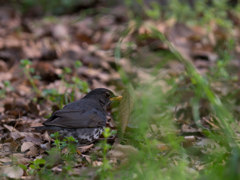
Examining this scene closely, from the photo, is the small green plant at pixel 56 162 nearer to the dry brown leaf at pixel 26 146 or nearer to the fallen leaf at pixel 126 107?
the dry brown leaf at pixel 26 146

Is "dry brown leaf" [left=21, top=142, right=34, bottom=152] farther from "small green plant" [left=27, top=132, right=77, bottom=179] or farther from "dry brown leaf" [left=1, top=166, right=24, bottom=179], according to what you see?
"dry brown leaf" [left=1, top=166, right=24, bottom=179]

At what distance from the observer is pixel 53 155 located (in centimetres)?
385

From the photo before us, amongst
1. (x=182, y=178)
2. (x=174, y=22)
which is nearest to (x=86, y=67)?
(x=174, y=22)

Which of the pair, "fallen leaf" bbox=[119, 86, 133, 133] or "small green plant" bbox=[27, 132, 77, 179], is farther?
"fallen leaf" bbox=[119, 86, 133, 133]

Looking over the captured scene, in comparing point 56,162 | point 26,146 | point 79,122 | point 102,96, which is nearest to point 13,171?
point 56,162

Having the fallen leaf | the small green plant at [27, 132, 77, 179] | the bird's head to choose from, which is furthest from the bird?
the fallen leaf

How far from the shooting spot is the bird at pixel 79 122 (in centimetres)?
453

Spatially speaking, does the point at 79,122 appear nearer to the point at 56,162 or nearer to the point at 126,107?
the point at 126,107

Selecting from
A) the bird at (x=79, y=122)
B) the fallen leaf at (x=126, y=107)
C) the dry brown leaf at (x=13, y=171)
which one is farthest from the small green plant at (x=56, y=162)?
the fallen leaf at (x=126, y=107)

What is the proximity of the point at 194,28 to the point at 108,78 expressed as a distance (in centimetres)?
280

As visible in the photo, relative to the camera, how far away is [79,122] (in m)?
4.69

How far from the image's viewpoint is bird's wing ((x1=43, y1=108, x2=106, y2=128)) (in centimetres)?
454

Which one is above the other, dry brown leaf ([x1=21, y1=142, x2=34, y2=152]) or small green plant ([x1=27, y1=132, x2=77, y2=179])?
small green plant ([x1=27, y1=132, x2=77, y2=179])

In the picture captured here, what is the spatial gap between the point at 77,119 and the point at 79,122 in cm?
4
